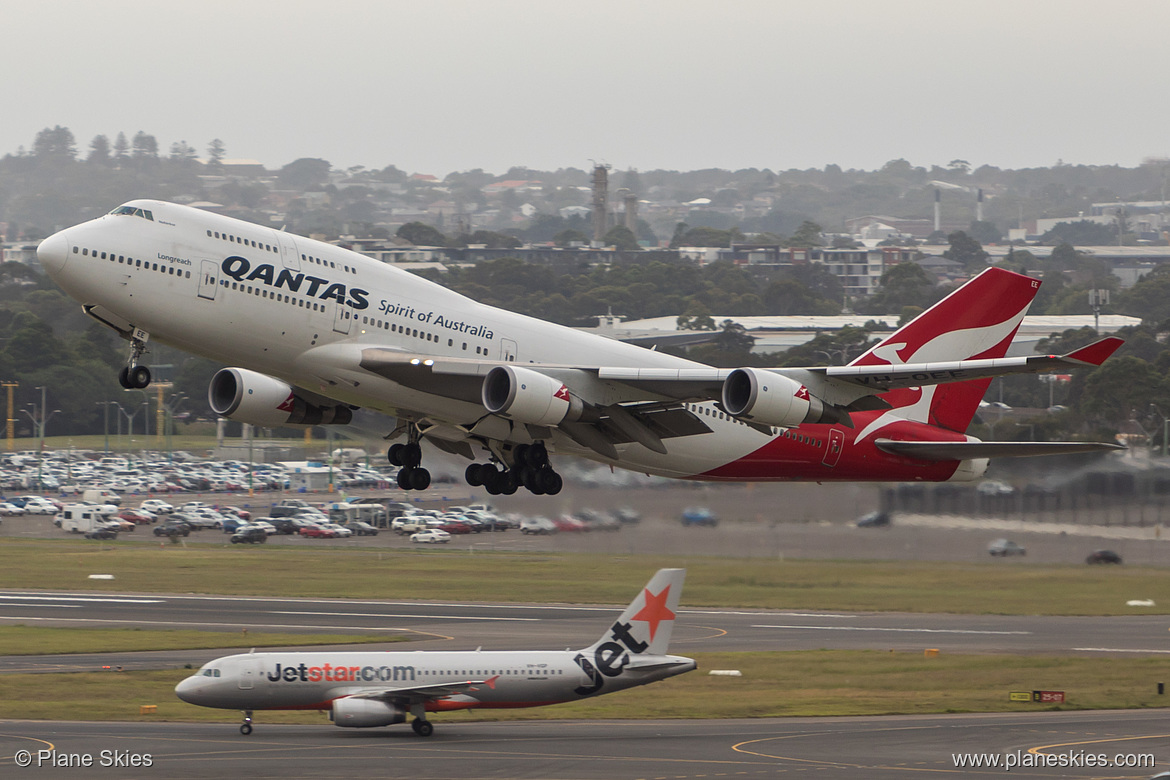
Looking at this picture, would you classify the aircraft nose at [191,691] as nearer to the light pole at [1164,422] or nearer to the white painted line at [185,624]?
the white painted line at [185,624]

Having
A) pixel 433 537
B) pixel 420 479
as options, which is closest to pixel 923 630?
pixel 433 537

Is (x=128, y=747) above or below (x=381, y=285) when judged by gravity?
below

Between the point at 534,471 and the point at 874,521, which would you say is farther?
the point at 874,521

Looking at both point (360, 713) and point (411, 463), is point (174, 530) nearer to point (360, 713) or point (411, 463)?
point (360, 713)

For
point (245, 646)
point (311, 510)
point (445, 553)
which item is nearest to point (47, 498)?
point (311, 510)

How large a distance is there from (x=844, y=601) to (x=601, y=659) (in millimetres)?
14931

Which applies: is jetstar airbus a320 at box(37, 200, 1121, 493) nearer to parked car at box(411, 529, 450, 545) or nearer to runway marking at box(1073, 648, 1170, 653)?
runway marking at box(1073, 648, 1170, 653)

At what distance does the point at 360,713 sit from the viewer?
1911 inches

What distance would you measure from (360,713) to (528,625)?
19498 mm

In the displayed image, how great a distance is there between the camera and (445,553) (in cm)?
8381

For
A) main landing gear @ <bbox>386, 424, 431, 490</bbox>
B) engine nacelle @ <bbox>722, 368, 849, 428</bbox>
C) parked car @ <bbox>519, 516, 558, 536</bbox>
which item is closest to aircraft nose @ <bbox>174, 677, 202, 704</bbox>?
main landing gear @ <bbox>386, 424, 431, 490</bbox>

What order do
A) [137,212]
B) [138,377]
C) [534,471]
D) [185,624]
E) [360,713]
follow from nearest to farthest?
[138,377] → [137,212] → [534,471] → [360,713] → [185,624]

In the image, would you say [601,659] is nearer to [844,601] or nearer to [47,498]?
[844,601]

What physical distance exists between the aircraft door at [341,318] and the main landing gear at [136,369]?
4.35 metres
